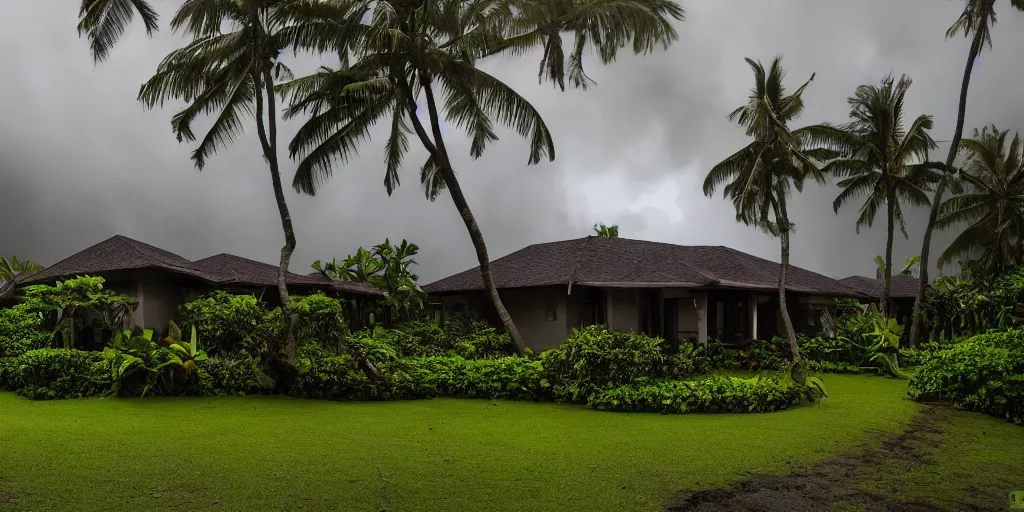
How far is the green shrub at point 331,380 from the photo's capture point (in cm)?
1409

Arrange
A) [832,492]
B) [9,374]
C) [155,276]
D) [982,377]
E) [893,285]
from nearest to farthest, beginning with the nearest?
[832,492]
[982,377]
[9,374]
[155,276]
[893,285]

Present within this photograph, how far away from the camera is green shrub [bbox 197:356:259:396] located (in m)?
14.1

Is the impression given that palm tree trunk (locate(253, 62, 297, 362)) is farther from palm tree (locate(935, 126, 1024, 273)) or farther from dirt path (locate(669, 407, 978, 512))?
palm tree (locate(935, 126, 1024, 273))

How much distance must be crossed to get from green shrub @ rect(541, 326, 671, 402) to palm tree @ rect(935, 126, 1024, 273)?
759 inches

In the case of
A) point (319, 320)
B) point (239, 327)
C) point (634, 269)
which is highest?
point (634, 269)

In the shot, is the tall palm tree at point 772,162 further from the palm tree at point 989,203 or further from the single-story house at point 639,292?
the palm tree at point 989,203

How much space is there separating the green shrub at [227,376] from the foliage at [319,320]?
1072mm

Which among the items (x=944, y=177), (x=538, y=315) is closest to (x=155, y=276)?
(x=538, y=315)

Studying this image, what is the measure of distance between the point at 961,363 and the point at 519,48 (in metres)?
11.6

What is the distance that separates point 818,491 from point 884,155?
20872 mm

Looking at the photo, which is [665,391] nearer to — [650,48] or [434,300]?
[650,48]

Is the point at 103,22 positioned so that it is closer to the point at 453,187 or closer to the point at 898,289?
the point at 453,187

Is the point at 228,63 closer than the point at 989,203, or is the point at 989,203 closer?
the point at 228,63

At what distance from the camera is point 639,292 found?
21625 mm
